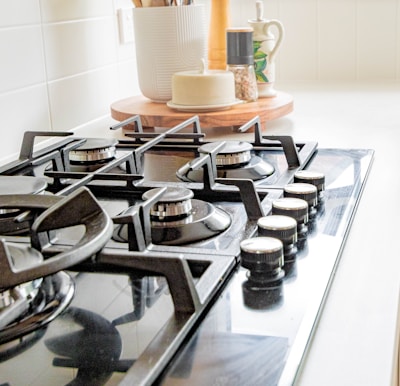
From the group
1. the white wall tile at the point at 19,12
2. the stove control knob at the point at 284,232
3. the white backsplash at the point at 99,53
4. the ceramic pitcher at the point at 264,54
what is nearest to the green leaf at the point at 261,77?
the ceramic pitcher at the point at 264,54

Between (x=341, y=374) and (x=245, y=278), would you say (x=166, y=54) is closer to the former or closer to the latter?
(x=245, y=278)

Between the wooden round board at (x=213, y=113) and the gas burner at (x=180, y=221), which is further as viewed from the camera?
the wooden round board at (x=213, y=113)

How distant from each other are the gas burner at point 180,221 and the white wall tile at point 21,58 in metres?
0.59

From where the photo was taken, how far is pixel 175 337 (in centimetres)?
53

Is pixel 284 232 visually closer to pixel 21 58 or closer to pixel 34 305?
pixel 34 305

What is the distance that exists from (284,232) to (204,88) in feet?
2.35

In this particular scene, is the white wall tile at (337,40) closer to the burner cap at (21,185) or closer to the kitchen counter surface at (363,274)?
the kitchen counter surface at (363,274)

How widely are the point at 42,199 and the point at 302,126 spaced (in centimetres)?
80

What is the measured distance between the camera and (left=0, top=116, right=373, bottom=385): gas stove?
513 mm

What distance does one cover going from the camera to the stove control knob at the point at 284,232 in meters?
0.71

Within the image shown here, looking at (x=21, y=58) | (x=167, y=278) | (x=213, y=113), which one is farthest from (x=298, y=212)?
(x=21, y=58)

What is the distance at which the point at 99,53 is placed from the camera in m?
1.63

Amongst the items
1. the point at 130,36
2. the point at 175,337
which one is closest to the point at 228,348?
the point at 175,337

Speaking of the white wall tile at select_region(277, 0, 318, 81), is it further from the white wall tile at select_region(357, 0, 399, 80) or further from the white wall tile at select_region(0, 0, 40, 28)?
the white wall tile at select_region(0, 0, 40, 28)
